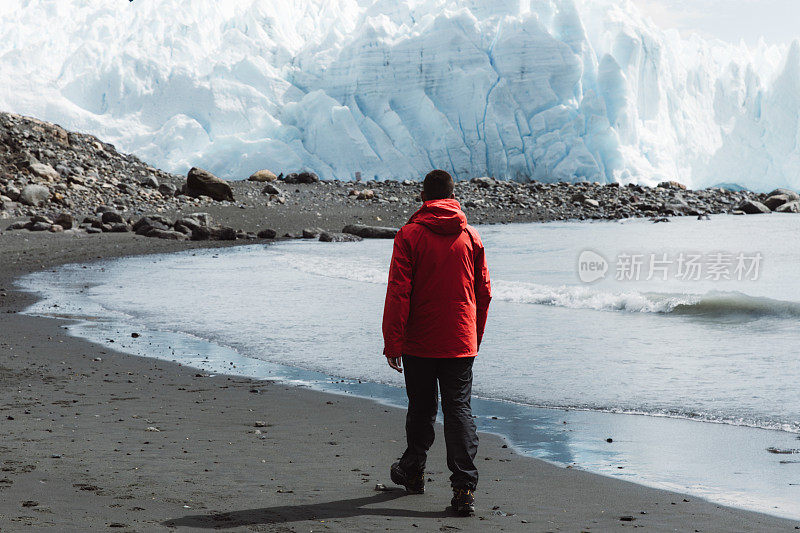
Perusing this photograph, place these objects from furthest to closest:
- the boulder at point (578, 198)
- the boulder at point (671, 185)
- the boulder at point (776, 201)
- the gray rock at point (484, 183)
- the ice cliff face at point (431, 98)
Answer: the boulder at point (671, 185) → the ice cliff face at point (431, 98) → the boulder at point (776, 201) → the gray rock at point (484, 183) → the boulder at point (578, 198)

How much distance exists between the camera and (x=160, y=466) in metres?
3.24

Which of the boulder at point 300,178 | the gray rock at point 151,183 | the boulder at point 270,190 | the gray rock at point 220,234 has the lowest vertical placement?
the gray rock at point 220,234

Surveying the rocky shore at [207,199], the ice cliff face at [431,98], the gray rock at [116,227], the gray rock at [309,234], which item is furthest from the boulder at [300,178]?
the gray rock at [116,227]

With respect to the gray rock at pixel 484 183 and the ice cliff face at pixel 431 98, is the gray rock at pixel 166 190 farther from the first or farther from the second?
the gray rock at pixel 484 183

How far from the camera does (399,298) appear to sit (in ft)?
9.92

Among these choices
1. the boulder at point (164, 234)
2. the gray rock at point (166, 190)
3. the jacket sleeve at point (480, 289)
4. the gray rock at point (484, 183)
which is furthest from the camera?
the gray rock at point (484, 183)

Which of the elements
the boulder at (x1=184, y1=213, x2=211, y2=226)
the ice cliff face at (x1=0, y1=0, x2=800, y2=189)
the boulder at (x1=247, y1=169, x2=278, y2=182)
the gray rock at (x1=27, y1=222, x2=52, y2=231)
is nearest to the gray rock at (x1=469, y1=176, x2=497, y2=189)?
the ice cliff face at (x1=0, y1=0, x2=800, y2=189)

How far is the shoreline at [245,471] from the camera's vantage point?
271 centimetres

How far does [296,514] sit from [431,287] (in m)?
0.98

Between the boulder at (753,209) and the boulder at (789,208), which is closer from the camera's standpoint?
the boulder at (753,209)

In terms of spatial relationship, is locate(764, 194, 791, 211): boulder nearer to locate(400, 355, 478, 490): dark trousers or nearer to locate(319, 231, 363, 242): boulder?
locate(319, 231, 363, 242): boulder

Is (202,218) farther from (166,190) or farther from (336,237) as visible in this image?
(166,190)

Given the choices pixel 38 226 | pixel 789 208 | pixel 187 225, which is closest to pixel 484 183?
pixel 789 208

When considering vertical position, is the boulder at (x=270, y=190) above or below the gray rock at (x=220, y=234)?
above
